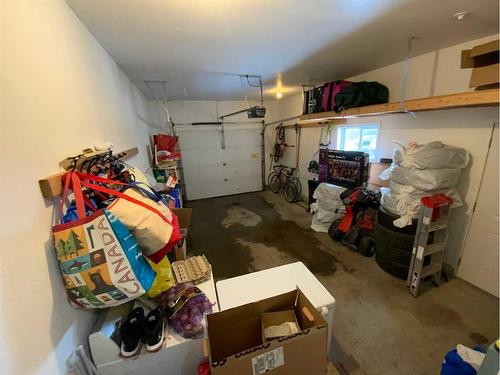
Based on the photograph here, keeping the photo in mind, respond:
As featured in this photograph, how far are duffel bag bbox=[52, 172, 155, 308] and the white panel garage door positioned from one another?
5132mm

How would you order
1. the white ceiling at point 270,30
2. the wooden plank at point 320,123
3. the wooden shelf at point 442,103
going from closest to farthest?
A: the white ceiling at point 270,30 < the wooden shelf at point 442,103 < the wooden plank at point 320,123

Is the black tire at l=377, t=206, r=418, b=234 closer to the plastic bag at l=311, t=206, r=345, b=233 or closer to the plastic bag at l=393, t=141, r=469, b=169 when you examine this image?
the plastic bag at l=393, t=141, r=469, b=169

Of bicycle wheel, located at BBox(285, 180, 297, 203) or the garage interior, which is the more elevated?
the garage interior

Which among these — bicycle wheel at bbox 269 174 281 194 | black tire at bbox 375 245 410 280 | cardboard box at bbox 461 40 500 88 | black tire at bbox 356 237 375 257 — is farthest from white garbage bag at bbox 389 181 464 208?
bicycle wheel at bbox 269 174 281 194

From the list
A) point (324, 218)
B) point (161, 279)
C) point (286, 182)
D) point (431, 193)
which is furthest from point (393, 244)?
point (286, 182)

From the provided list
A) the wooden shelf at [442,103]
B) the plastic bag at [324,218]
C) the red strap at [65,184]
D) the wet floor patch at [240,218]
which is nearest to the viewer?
the red strap at [65,184]

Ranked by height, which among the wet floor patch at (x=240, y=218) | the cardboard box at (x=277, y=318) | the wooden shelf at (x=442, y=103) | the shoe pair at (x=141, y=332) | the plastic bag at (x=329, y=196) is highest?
the wooden shelf at (x=442, y=103)

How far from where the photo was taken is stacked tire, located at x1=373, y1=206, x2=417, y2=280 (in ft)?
7.72

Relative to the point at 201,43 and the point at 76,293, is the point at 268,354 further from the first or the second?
the point at 201,43

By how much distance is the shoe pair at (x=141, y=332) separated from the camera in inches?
42.1

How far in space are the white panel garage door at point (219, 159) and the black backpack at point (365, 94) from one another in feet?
11.7

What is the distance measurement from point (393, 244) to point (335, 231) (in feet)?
3.03

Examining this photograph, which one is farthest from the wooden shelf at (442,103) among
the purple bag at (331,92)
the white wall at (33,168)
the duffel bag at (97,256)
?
the white wall at (33,168)

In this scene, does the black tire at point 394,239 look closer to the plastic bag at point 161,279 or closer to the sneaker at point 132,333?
the plastic bag at point 161,279
